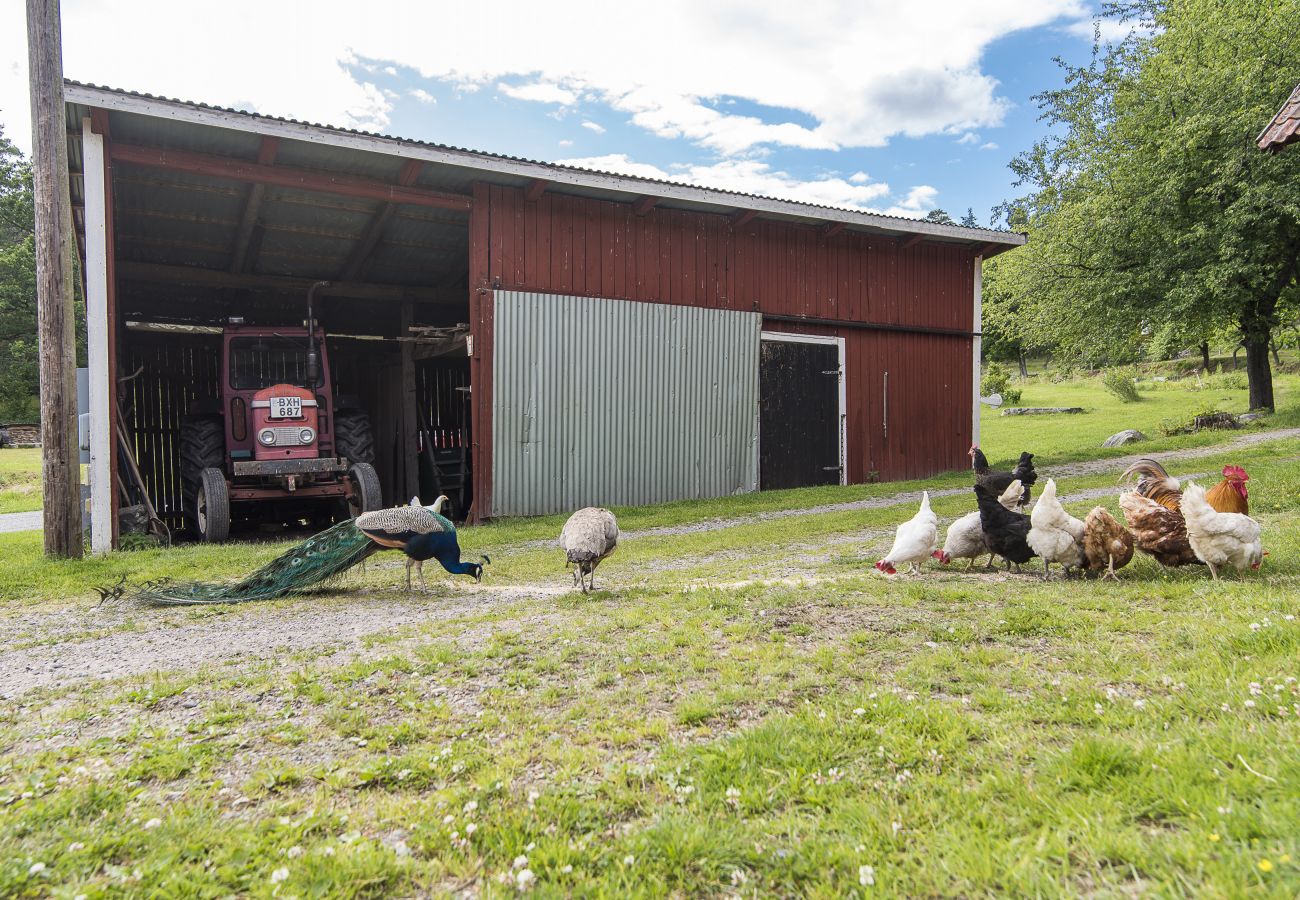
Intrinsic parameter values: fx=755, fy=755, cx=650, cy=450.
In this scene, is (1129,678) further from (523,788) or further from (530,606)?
(530,606)

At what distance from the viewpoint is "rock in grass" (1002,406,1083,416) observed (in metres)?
29.1

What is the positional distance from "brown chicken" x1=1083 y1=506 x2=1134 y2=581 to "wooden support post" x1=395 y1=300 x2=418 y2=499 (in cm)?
1276

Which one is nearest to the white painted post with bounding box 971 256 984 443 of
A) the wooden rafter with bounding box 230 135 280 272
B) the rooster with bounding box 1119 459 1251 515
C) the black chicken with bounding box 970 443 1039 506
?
the black chicken with bounding box 970 443 1039 506

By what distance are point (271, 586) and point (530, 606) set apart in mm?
2471

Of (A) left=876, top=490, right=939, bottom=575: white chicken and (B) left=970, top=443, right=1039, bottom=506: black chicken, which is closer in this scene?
(A) left=876, top=490, right=939, bottom=575: white chicken

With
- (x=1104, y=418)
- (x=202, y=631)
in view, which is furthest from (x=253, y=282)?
(x=1104, y=418)

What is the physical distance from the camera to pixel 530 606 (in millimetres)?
5816

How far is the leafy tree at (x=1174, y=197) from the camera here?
17812 millimetres

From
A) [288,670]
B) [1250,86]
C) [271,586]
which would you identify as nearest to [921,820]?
[288,670]

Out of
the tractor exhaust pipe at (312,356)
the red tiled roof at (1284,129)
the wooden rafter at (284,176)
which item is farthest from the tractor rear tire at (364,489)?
the red tiled roof at (1284,129)

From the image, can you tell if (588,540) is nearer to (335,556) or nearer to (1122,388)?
(335,556)

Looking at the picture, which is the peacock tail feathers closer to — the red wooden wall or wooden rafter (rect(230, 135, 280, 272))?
the red wooden wall

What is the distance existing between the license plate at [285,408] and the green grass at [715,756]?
701 cm

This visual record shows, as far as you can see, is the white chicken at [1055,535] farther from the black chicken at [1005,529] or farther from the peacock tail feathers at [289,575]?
the peacock tail feathers at [289,575]
